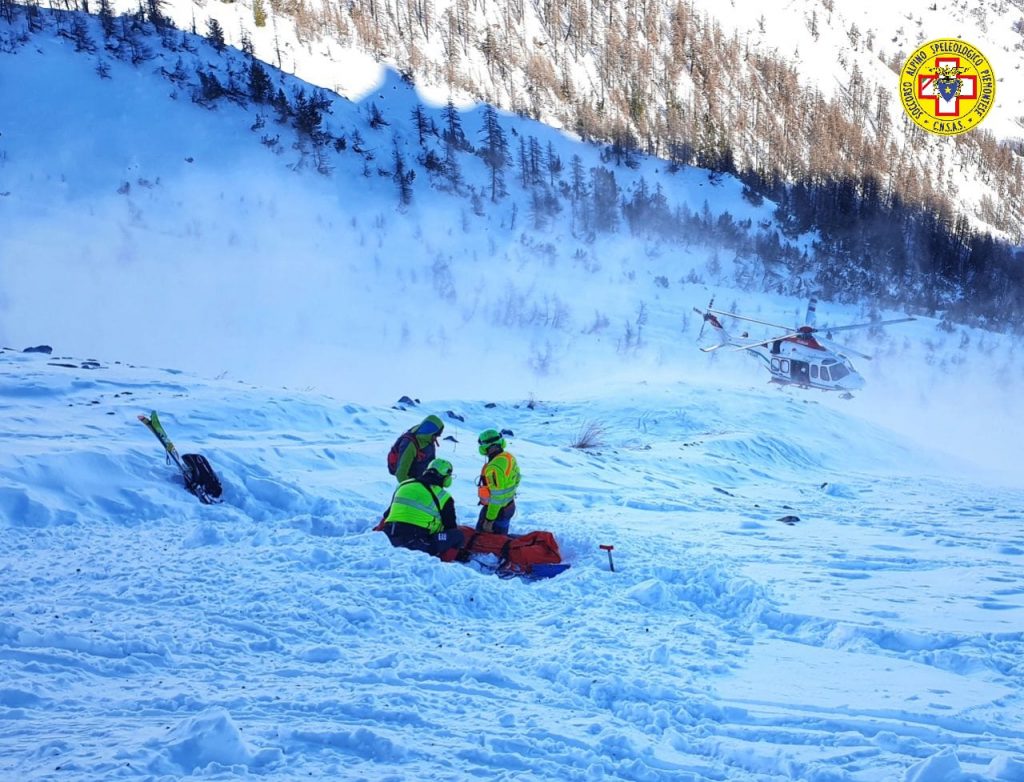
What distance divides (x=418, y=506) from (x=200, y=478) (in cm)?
261

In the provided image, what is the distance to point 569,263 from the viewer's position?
29922 mm

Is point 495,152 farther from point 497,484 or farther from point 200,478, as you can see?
point 497,484

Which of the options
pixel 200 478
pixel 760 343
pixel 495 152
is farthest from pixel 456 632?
pixel 495 152

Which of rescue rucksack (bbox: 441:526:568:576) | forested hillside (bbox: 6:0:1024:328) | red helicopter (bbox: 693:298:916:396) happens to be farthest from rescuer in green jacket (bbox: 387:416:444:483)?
forested hillside (bbox: 6:0:1024:328)

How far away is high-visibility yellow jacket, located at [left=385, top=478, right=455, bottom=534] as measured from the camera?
21.6ft

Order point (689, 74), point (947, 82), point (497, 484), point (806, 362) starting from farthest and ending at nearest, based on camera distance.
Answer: point (689, 74) < point (947, 82) < point (806, 362) < point (497, 484)

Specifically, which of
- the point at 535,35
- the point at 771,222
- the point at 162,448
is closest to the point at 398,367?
the point at 162,448

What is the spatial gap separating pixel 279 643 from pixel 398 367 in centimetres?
1467

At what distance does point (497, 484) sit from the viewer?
735 cm

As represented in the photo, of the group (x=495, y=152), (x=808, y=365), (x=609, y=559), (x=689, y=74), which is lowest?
(x=609, y=559)

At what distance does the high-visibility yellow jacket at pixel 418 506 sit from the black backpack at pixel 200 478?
221cm

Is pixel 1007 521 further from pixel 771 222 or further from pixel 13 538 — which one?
pixel 771 222

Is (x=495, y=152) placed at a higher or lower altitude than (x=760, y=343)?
higher

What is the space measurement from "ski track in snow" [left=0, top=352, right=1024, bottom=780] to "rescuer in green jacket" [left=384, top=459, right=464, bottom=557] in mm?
441
